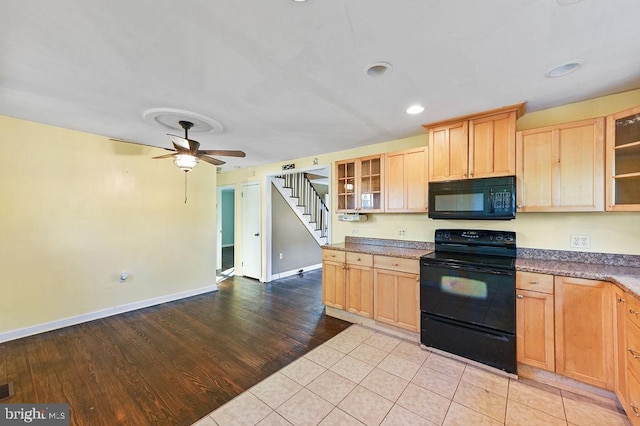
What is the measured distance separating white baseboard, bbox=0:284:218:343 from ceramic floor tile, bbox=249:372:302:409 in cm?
281

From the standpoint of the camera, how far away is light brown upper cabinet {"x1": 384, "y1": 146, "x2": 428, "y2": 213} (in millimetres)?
3102

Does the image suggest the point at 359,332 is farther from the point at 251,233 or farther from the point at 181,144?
the point at 251,233

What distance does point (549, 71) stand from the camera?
1896 mm

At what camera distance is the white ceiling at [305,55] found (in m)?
1.35

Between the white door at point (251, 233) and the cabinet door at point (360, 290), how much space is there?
2.60 metres

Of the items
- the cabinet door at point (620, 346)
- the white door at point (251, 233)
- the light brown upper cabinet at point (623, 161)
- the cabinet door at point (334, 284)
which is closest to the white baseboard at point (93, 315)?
the white door at point (251, 233)

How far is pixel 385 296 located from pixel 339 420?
1.50 m

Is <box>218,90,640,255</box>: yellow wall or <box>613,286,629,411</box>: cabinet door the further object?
<box>218,90,640,255</box>: yellow wall

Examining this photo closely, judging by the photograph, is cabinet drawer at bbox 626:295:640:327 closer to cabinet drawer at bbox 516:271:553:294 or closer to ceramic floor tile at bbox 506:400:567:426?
cabinet drawer at bbox 516:271:553:294

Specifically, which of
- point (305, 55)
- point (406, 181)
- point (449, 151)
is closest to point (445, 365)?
point (406, 181)

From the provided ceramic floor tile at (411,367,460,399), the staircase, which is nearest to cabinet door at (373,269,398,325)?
ceramic floor tile at (411,367,460,399)

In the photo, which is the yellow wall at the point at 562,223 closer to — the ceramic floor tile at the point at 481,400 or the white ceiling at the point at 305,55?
the white ceiling at the point at 305,55

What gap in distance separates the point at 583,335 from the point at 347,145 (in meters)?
3.15

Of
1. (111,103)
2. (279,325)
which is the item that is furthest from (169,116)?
(279,325)
